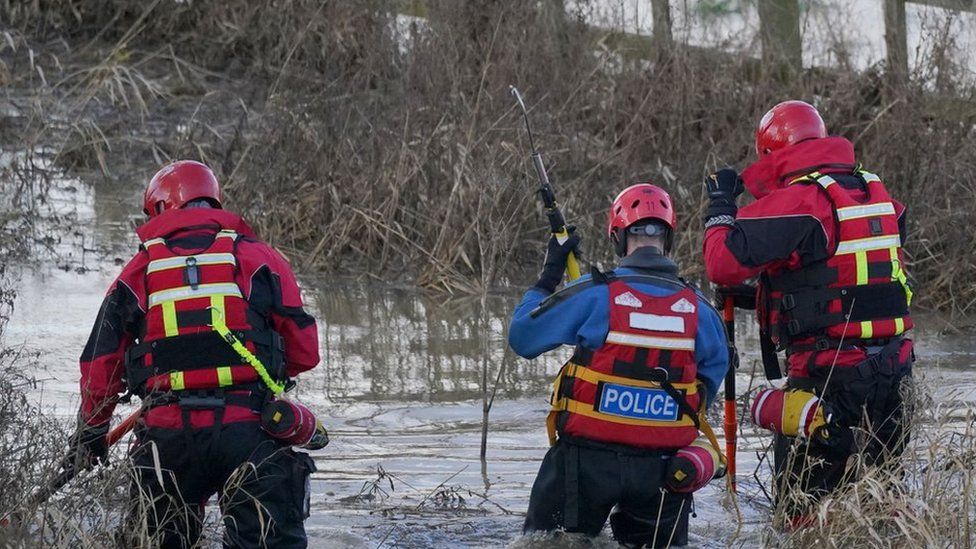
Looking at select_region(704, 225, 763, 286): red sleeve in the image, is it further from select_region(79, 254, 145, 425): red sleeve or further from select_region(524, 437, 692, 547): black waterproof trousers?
select_region(79, 254, 145, 425): red sleeve

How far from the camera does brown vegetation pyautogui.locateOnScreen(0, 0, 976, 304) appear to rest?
1154 centimetres

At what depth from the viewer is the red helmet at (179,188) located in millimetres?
5734

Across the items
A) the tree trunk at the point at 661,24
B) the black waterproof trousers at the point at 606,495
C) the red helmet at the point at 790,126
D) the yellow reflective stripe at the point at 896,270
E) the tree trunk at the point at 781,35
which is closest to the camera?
the black waterproof trousers at the point at 606,495

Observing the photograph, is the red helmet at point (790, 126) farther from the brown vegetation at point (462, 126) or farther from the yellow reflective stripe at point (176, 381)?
the brown vegetation at point (462, 126)

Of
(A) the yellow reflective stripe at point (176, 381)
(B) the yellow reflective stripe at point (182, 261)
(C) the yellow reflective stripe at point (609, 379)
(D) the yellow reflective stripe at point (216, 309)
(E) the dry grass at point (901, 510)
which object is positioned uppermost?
(B) the yellow reflective stripe at point (182, 261)

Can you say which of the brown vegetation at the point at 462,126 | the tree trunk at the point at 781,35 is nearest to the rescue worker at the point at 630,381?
the brown vegetation at the point at 462,126

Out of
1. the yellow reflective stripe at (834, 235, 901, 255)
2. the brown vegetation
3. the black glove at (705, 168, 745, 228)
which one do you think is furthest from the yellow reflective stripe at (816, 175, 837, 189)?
the brown vegetation

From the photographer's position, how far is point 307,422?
5590 millimetres

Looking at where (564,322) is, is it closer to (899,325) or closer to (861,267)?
(861,267)

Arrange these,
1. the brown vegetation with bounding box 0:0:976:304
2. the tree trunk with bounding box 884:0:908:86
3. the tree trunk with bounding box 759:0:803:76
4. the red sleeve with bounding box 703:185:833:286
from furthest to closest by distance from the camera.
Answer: the tree trunk with bounding box 759:0:803:76
the tree trunk with bounding box 884:0:908:86
the brown vegetation with bounding box 0:0:976:304
the red sleeve with bounding box 703:185:833:286

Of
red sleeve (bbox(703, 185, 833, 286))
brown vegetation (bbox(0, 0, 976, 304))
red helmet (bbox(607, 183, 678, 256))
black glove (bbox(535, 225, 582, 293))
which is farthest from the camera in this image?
brown vegetation (bbox(0, 0, 976, 304))

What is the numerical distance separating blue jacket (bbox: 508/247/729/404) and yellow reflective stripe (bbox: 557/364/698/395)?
0.33 feet

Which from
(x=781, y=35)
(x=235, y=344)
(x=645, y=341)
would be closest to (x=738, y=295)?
(x=645, y=341)

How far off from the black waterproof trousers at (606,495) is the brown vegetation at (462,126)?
4555 millimetres
